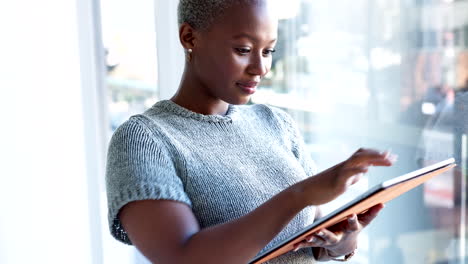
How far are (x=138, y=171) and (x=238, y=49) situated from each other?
0.29 m

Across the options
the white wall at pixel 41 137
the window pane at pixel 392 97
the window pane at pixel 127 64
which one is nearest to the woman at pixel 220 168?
the window pane at pixel 392 97

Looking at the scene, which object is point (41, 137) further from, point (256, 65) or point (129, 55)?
point (256, 65)

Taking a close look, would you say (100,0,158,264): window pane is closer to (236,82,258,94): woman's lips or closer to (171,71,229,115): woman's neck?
(171,71,229,115): woman's neck

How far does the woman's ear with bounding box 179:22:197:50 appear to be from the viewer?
1.17m

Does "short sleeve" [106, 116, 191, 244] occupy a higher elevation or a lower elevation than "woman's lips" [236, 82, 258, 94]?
lower

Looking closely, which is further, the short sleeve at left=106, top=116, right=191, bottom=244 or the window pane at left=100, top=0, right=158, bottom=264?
the window pane at left=100, top=0, right=158, bottom=264

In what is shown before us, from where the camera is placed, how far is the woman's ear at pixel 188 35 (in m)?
1.17

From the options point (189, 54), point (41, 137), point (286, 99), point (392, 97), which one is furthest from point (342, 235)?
point (41, 137)

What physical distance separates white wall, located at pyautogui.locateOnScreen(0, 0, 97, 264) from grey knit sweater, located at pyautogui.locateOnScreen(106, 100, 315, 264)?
3.09ft

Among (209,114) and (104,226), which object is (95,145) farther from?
(209,114)

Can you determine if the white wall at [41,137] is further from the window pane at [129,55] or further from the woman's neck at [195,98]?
the woman's neck at [195,98]

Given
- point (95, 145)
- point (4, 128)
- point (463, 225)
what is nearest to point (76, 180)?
point (95, 145)

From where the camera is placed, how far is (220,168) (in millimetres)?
1108

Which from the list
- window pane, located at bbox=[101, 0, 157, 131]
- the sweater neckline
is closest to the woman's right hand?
the sweater neckline
